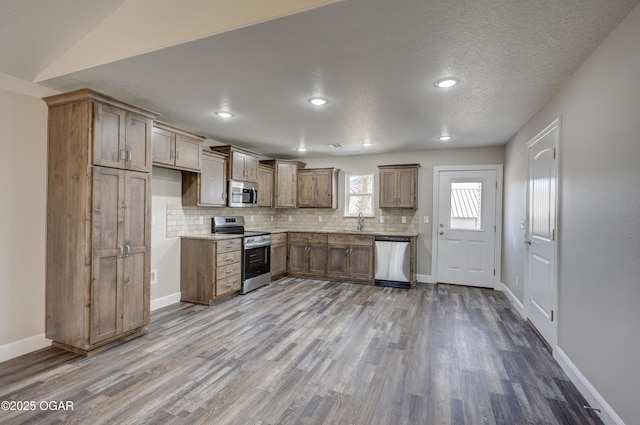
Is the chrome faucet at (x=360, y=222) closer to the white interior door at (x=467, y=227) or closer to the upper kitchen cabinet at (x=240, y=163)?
the white interior door at (x=467, y=227)

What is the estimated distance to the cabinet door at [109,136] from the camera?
2.71 metres

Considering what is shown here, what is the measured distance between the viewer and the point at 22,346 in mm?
2750

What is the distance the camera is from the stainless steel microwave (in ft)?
16.0

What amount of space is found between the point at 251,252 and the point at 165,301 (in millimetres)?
1351

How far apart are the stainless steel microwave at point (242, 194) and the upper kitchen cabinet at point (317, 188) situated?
44.7 inches

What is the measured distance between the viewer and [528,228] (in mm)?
3643

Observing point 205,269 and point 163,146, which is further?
point 205,269

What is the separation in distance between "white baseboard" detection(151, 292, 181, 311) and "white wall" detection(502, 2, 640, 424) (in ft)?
14.3

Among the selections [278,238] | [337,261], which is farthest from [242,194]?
[337,261]

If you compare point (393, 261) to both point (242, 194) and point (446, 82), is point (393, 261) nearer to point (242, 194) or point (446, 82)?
point (242, 194)

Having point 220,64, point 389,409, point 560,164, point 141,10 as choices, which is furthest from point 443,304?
point 141,10

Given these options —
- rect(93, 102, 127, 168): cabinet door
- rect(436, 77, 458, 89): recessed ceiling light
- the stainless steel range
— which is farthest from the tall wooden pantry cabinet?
rect(436, 77, 458, 89): recessed ceiling light

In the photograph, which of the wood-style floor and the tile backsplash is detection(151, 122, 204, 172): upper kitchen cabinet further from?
the wood-style floor

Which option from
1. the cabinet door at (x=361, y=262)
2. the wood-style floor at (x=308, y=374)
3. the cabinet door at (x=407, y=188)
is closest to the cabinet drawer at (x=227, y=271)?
the wood-style floor at (x=308, y=374)
